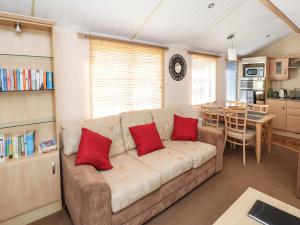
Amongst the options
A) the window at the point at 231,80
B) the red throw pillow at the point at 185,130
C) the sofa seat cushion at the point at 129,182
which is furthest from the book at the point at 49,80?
the window at the point at 231,80

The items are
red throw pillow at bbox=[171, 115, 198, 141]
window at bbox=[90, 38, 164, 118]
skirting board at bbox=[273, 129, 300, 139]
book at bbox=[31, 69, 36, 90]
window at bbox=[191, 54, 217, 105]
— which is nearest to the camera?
book at bbox=[31, 69, 36, 90]

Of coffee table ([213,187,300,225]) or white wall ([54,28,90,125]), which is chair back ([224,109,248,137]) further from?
white wall ([54,28,90,125])

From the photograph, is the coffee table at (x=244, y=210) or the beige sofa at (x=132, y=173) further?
the beige sofa at (x=132, y=173)

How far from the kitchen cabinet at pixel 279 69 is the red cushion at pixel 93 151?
15.6ft

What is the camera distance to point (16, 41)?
6.68ft

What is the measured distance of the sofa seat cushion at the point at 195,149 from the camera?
247 cm

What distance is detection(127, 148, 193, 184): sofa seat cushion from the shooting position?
2.10 m

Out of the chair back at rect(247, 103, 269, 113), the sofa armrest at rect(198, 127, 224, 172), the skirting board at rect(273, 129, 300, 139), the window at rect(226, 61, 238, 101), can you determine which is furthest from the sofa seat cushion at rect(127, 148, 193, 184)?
the skirting board at rect(273, 129, 300, 139)

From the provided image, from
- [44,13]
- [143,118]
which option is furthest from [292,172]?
[44,13]

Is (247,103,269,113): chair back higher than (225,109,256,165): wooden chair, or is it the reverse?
(247,103,269,113): chair back

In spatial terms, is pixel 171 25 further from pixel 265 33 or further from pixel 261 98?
pixel 261 98

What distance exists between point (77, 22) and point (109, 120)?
4.12 feet

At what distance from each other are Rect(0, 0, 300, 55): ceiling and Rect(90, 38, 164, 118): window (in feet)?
0.67

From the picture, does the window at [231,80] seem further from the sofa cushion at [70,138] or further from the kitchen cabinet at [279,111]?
the sofa cushion at [70,138]
